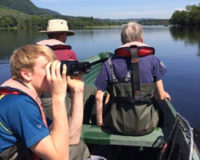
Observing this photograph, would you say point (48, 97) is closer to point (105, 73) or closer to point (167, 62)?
point (105, 73)

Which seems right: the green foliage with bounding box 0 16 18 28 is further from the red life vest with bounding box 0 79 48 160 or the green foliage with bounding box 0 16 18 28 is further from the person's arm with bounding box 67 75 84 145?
the red life vest with bounding box 0 79 48 160

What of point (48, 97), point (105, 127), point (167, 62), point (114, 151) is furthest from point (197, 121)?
point (167, 62)

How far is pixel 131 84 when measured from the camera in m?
2.38

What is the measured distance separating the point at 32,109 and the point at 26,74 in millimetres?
258

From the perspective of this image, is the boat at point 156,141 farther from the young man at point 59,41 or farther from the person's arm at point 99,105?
the young man at point 59,41

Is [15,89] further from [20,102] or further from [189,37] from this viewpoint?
[189,37]

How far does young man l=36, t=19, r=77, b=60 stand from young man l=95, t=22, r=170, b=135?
38.4 inches

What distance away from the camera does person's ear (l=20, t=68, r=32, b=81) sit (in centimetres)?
138

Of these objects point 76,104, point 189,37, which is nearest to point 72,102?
point 76,104

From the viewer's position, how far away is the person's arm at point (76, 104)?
1.69m

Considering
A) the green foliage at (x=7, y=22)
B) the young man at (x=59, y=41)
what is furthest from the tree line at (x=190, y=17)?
the young man at (x=59, y=41)

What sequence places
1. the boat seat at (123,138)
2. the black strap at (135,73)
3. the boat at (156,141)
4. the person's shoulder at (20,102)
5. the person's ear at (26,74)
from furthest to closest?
the boat seat at (123,138) → the black strap at (135,73) → the boat at (156,141) → the person's ear at (26,74) → the person's shoulder at (20,102)

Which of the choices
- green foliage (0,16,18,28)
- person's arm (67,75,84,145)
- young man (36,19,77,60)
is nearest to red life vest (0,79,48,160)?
person's arm (67,75,84,145)

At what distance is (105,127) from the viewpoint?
8.96 ft
